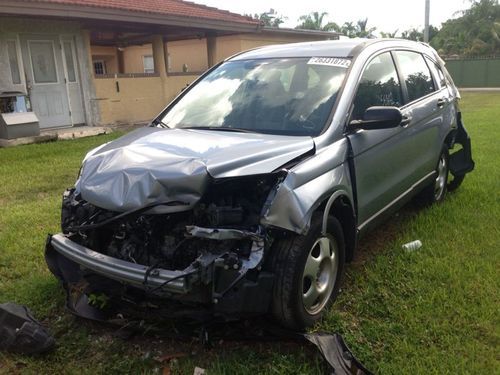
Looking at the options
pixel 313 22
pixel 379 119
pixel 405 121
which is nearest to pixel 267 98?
pixel 379 119

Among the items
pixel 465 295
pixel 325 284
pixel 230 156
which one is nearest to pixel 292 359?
pixel 325 284

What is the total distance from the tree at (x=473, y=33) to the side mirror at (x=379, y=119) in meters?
40.4

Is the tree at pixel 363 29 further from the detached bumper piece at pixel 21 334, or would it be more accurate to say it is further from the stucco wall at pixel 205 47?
the detached bumper piece at pixel 21 334

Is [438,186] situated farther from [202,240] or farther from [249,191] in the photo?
[202,240]

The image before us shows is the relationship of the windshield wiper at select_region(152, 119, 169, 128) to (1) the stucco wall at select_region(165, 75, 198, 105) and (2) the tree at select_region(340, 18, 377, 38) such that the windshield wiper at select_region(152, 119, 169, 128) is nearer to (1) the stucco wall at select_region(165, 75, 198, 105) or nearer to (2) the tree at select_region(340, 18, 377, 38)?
(1) the stucco wall at select_region(165, 75, 198, 105)

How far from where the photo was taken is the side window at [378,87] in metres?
3.88

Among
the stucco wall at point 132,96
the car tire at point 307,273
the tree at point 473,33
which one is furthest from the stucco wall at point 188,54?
the tree at point 473,33

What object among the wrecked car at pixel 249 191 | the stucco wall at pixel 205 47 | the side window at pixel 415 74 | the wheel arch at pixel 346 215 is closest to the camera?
the wrecked car at pixel 249 191

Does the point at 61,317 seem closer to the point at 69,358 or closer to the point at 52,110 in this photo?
the point at 69,358

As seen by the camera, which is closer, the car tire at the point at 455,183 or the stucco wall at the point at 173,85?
the car tire at the point at 455,183

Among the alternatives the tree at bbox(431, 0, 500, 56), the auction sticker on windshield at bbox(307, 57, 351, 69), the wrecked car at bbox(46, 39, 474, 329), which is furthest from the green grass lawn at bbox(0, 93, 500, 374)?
the tree at bbox(431, 0, 500, 56)

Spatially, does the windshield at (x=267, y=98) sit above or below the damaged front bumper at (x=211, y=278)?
above

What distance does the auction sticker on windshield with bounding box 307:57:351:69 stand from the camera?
12.9ft

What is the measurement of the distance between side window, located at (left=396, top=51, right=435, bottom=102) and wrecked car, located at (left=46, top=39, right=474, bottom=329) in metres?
0.38
